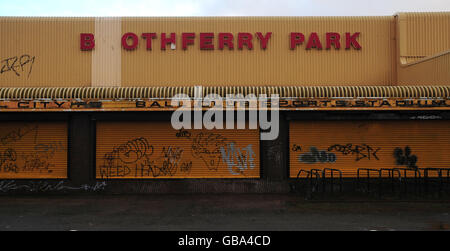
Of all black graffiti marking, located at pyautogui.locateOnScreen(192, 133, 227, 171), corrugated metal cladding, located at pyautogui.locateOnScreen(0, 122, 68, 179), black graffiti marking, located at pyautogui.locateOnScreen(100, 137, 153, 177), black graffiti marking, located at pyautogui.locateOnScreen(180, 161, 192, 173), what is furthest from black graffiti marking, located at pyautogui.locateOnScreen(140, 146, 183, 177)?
corrugated metal cladding, located at pyautogui.locateOnScreen(0, 122, 68, 179)

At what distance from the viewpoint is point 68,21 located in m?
16.6

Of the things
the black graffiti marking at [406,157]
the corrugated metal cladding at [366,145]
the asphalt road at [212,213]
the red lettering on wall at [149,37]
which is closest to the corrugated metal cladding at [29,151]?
the asphalt road at [212,213]

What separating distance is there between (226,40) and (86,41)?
18.7 feet

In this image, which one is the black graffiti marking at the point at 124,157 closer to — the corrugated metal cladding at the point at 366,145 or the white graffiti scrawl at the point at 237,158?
the white graffiti scrawl at the point at 237,158

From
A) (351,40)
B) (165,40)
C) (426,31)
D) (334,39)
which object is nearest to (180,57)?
(165,40)

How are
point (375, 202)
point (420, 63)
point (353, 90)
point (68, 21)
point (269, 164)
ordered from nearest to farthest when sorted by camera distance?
point (375, 202) → point (353, 90) → point (269, 164) → point (420, 63) → point (68, 21)

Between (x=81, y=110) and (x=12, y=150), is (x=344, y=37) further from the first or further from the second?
(x=12, y=150)

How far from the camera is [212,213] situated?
10.7 metres

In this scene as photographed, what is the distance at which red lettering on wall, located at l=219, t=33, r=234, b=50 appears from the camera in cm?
1659

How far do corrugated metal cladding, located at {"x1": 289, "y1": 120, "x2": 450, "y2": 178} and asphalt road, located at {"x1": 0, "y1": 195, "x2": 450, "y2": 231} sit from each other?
193 cm

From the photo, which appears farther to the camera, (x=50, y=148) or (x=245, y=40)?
Answer: (x=245, y=40)

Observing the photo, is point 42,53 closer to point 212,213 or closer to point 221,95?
point 221,95

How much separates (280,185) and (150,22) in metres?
8.44
